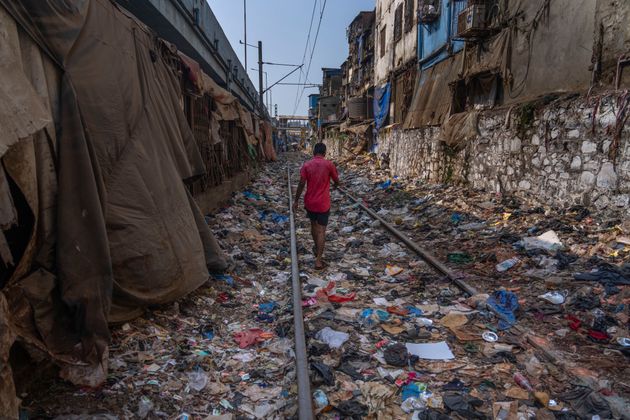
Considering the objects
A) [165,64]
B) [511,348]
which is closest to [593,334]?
[511,348]

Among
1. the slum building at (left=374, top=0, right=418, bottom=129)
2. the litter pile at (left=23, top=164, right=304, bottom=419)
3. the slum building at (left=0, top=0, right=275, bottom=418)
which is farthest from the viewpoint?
the slum building at (left=374, top=0, right=418, bottom=129)

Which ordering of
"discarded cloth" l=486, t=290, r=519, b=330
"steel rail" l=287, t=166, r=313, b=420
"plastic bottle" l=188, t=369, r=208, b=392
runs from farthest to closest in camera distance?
"discarded cloth" l=486, t=290, r=519, b=330, "plastic bottle" l=188, t=369, r=208, b=392, "steel rail" l=287, t=166, r=313, b=420

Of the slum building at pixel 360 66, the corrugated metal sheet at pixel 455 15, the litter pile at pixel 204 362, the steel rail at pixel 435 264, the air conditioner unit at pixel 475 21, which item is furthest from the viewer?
the slum building at pixel 360 66

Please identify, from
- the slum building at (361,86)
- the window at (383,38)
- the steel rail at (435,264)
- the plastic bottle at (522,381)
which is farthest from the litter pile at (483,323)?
the slum building at (361,86)

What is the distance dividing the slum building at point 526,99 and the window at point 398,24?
11.7 ft

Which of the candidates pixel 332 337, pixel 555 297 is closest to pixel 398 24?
pixel 555 297

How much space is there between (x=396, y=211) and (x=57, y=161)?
29.8ft

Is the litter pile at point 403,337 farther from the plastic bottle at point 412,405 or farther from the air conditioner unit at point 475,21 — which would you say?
the air conditioner unit at point 475,21

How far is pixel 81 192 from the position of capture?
3.09m

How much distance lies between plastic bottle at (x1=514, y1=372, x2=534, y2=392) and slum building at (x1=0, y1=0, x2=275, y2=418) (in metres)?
3.25

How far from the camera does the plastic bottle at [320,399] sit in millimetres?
3050

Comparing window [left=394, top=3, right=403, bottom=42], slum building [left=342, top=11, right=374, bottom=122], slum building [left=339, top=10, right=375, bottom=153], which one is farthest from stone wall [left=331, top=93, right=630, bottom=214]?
slum building [left=342, top=11, right=374, bottom=122]

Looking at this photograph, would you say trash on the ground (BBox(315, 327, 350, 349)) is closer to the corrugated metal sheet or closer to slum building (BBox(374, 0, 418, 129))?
the corrugated metal sheet

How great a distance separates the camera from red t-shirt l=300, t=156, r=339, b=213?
A: 655 centimetres
